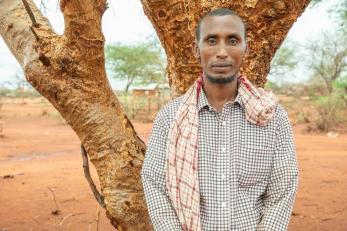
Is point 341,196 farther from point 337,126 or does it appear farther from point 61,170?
point 337,126

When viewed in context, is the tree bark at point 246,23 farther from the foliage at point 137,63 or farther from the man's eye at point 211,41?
the foliage at point 137,63

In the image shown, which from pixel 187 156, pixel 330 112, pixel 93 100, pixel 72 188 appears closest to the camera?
pixel 187 156

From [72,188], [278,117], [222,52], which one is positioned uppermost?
[222,52]

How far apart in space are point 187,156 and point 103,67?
122cm

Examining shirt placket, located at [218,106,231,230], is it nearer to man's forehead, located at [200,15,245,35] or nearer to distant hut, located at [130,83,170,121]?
man's forehead, located at [200,15,245,35]

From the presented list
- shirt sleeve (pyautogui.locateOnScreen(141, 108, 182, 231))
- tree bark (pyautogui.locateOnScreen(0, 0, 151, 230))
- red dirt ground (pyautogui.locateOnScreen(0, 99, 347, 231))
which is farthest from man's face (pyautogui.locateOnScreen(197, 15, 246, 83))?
red dirt ground (pyautogui.locateOnScreen(0, 99, 347, 231))

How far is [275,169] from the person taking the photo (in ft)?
7.04

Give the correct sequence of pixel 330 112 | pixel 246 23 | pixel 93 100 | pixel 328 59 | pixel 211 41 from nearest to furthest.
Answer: pixel 211 41
pixel 246 23
pixel 93 100
pixel 330 112
pixel 328 59

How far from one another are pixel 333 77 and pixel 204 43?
2962 cm

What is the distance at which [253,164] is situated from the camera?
7.02 ft

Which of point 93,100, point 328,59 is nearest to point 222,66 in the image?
point 93,100

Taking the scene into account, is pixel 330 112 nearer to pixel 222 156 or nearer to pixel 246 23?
pixel 246 23

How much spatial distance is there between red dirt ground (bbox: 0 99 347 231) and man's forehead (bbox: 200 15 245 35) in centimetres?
287

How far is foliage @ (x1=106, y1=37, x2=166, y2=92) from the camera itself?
114 ft
